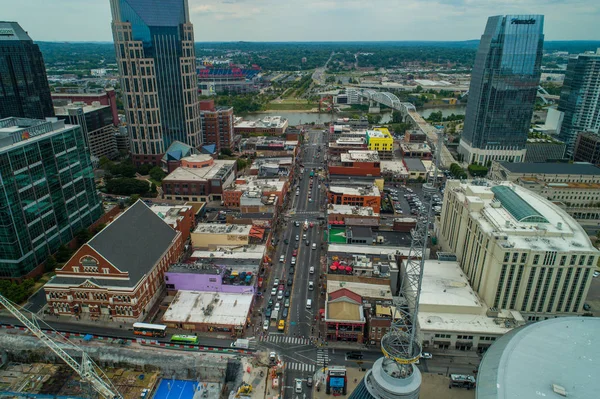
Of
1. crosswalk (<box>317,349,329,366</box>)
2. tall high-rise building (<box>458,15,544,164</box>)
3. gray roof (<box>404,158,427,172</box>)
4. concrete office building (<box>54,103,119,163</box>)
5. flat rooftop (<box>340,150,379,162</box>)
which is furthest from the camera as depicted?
concrete office building (<box>54,103,119,163</box>)

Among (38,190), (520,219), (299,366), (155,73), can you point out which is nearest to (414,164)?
(520,219)

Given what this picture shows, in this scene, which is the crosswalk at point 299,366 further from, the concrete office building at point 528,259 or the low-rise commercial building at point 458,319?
the concrete office building at point 528,259

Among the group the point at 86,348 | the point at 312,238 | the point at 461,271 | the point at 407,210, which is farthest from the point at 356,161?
the point at 86,348

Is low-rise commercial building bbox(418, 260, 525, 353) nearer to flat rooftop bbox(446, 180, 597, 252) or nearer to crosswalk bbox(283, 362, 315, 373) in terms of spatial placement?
flat rooftop bbox(446, 180, 597, 252)

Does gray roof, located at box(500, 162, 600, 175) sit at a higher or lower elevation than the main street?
higher

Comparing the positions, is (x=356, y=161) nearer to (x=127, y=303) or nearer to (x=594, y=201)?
(x=594, y=201)

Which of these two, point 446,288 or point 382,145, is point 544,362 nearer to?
point 446,288

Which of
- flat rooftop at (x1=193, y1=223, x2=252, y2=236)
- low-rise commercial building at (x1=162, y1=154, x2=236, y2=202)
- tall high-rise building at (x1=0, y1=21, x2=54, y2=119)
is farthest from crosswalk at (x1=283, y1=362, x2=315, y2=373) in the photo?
tall high-rise building at (x1=0, y1=21, x2=54, y2=119)
